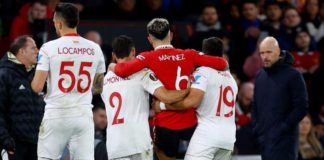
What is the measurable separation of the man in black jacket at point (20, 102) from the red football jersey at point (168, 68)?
138 cm

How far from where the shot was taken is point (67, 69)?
33.7 ft

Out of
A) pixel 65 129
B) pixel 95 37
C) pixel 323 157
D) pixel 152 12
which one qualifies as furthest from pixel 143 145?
pixel 152 12

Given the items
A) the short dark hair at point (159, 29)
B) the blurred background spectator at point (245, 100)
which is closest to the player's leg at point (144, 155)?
the short dark hair at point (159, 29)

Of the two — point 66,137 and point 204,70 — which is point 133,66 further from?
point 66,137

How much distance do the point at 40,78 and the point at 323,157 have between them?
6.70m

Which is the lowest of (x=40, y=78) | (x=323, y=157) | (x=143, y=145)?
(x=323, y=157)

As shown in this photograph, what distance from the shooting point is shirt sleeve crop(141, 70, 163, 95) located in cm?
1056

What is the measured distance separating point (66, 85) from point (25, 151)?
5.24ft

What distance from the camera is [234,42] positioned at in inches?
687

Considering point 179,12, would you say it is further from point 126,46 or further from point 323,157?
point 126,46

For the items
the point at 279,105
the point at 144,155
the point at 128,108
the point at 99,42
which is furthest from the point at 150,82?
the point at 99,42

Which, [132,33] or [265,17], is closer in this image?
[132,33]

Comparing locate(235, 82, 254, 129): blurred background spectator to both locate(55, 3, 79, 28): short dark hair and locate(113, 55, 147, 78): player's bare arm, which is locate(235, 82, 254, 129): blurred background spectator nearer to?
locate(113, 55, 147, 78): player's bare arm

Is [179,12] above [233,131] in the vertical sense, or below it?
above
